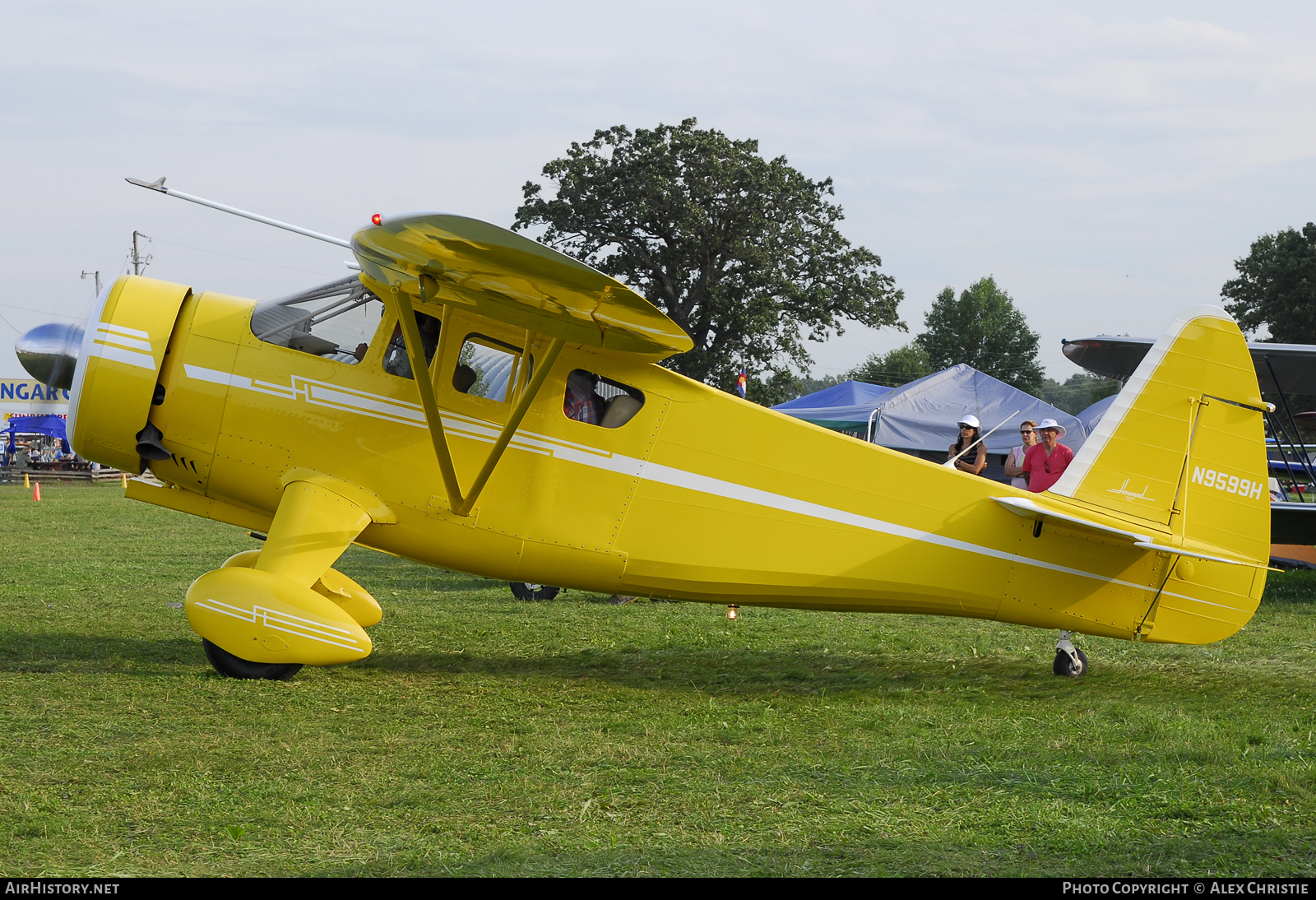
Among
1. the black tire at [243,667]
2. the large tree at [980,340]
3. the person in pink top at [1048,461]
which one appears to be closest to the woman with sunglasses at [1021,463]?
the person in pink top at [1048,461]

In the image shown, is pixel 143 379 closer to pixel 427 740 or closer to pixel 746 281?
pixel 427 740

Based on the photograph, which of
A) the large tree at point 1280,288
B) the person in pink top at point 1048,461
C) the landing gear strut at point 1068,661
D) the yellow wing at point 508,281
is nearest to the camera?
the yellow wing at point 508,281

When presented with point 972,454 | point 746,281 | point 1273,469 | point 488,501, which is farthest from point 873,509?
point 746,281

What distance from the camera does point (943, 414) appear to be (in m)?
23.5

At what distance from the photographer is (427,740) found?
561cm

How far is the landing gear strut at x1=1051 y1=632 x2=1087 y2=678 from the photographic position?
764 centimetres

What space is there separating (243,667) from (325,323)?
2.36 meters

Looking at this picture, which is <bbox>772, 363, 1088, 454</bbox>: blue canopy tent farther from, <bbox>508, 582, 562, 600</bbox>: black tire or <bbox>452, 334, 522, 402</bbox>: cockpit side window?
<bbox>452, 334, 522, 402</bbox>: cockpit side window

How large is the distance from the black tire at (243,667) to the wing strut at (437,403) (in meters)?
1.52

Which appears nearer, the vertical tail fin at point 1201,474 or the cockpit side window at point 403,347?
the cockpit side window at point 403,347

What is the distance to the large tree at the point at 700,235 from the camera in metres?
47.6

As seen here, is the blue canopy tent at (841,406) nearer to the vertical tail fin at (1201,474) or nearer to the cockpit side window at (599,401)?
the vertical tail fin at (1201,474)

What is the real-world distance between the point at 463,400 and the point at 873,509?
293 cm

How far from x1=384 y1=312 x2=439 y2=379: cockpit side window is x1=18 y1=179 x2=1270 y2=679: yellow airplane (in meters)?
0.02
